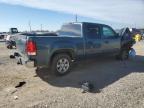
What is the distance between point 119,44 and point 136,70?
215cm

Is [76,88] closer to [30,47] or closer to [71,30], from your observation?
[30,47]

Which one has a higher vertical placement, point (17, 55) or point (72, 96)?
point (17, 55)

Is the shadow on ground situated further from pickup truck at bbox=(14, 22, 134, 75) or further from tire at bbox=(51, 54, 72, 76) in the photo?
pickup truck at bbox=(14, 22, 134, 75)

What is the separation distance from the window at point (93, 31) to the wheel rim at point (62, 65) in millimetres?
1494

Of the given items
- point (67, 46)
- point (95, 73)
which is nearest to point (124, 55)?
point (95, 73)

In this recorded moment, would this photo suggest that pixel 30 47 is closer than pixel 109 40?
Yes

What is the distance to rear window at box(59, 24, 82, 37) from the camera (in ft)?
29.7

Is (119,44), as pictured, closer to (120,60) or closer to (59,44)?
(120,60)

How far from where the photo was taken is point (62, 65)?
8.27 metres

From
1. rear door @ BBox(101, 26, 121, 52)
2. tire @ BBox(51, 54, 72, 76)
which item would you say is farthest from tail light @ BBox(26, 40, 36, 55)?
rear door @ BBox(101, 26, 121, 52)

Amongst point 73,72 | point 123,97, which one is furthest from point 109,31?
point 123,97

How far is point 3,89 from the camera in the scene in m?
7.12

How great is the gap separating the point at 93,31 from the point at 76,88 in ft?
10.7

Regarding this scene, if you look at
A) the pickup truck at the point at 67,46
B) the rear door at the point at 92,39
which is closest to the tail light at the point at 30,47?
the pickup truck at the point at 67,46
